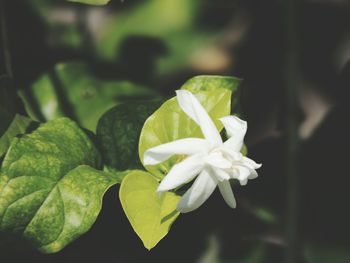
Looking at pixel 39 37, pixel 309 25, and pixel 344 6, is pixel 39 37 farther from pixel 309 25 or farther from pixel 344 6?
pixel 344 6

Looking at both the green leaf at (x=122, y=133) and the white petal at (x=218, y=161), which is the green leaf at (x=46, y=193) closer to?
the green leaf at (x=122, y=133)

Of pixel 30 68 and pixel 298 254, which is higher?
pixel 30 68

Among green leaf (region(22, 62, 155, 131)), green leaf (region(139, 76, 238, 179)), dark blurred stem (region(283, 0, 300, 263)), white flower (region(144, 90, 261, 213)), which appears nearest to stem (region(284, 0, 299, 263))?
dark blurred stem (region(283, 0, 300, 263))

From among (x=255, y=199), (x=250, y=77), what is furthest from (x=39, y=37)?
(x=255, y=199)

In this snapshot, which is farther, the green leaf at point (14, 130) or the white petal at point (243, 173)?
the green leaf at point (14, 130)

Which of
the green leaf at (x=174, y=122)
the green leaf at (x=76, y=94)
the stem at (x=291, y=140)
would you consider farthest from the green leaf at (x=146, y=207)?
the stem at (x=291, y=140)

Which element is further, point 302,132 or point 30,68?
point 302,132
